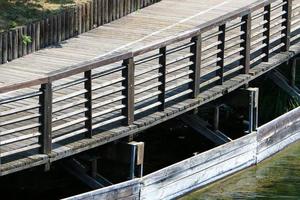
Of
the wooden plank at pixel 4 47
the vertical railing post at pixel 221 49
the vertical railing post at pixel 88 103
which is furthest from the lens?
the wooden plank at pixel 4 47

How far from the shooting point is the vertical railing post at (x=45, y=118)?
538 inches

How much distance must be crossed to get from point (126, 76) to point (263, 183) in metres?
3.70

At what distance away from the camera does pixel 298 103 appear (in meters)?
19.9

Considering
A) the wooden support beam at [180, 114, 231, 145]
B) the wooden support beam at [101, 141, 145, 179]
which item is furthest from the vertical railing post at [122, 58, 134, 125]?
the wooden support beam at [180, 114, 231, 145]

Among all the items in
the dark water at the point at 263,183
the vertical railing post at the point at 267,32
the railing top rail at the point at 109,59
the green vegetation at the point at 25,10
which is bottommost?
the dark water at the point at 263,183

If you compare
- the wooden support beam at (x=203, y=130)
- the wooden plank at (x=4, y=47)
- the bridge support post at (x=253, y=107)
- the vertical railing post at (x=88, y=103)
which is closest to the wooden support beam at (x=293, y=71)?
the bridge support post at (x=253, y=107)

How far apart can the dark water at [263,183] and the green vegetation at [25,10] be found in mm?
5966

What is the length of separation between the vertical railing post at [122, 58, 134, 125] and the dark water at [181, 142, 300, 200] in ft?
6.11

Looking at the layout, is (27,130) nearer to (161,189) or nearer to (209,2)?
(161,189)

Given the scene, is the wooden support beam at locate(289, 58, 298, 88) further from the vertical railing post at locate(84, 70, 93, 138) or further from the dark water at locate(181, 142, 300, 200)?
the vertical railing post at locate(84, 70, 93, 138)

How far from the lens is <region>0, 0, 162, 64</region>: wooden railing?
757 inches

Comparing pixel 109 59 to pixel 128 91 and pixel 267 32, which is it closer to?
pixel 128 91

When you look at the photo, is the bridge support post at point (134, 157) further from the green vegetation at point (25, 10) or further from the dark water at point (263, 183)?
the green vegetation at point (25, 10)

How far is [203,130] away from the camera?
17531 millimetres
